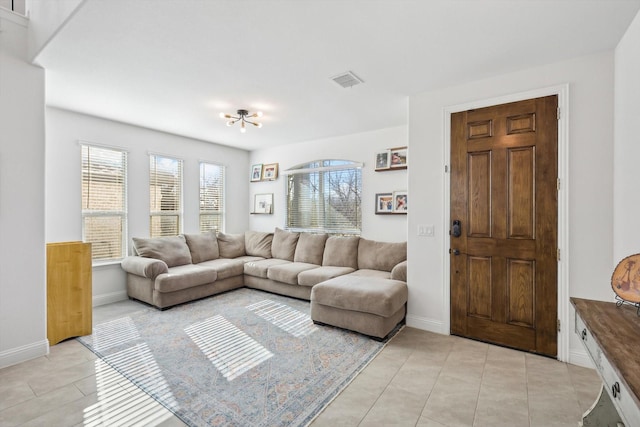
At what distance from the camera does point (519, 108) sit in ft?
8.86

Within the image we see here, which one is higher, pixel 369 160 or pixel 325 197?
pixel 369 160

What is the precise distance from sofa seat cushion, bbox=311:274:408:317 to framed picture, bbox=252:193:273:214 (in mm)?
3032

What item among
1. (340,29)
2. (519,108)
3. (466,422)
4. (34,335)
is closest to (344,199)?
(519,108)

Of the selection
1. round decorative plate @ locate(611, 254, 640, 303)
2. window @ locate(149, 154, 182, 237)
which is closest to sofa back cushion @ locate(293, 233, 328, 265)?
window @ locate(149, 154, 182, 237)

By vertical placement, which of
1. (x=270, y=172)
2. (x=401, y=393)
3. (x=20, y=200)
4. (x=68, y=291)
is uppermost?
(x=270, y=172)

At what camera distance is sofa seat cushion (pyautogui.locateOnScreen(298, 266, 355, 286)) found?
4.00 meters

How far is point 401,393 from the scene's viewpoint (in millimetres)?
2078

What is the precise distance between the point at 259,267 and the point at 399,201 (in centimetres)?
242

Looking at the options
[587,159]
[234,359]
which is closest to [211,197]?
[234,359]

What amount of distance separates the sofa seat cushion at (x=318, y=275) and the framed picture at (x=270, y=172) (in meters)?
2.39

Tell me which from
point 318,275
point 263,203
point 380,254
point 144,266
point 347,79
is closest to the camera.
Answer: point 347,79

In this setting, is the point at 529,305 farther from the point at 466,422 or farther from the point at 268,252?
the point at 268,252

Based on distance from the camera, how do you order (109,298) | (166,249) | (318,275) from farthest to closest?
(166,249)
(109,298)
(318,275)

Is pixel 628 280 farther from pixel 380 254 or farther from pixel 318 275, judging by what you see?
pixel 318 275
